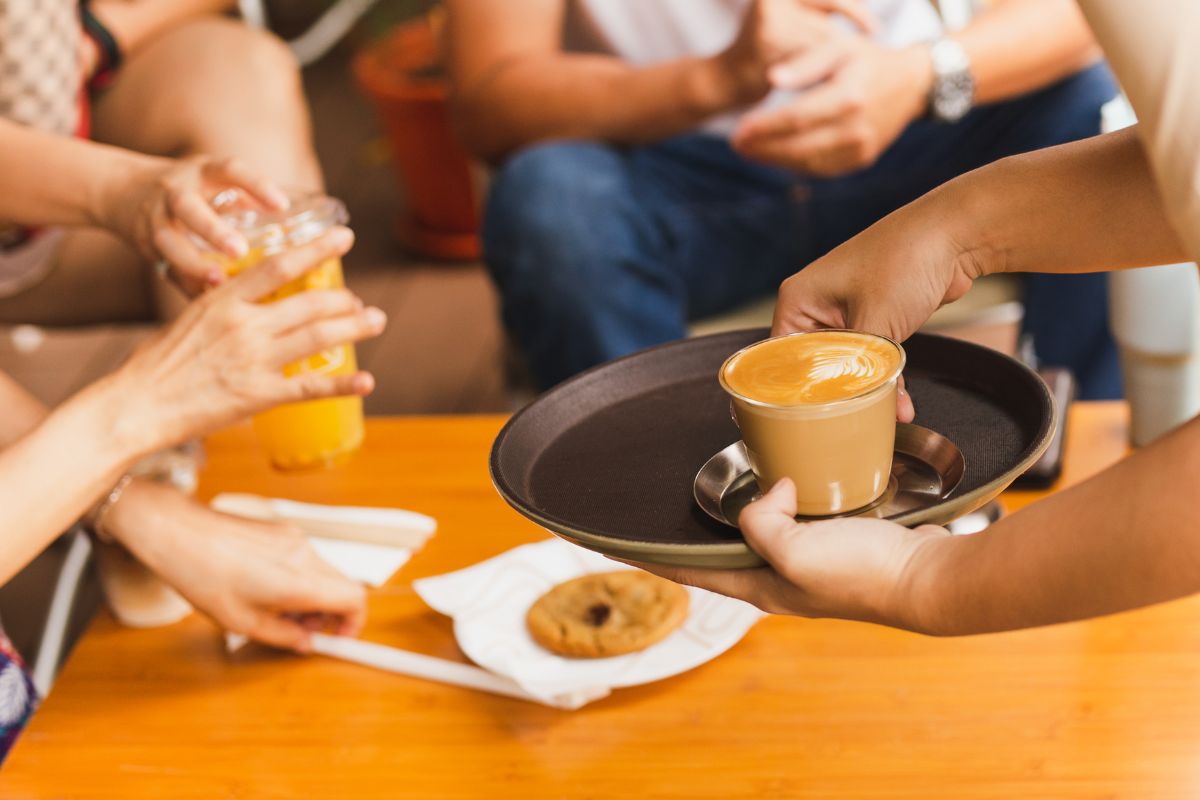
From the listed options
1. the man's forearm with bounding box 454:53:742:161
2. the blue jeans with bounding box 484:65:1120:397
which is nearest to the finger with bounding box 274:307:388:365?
the blue jeans with bounding box 484:65:1120:397

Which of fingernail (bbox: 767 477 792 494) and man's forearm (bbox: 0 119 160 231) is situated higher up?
fingernail (bbox: 767 477 792 494)

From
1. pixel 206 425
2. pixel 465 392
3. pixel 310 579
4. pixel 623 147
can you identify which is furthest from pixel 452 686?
pixel 465 392

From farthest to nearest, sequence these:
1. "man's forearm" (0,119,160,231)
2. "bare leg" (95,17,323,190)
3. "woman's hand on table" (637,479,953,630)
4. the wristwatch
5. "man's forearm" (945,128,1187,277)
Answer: "bare leg" (95,17,323,190) < the wristwatch < "man's forearm" (0,119,160,231) < "man's forearm" (945,128,1187,277) < "woman's hand on table" (637,479,953,630)

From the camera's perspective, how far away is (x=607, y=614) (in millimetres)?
1029

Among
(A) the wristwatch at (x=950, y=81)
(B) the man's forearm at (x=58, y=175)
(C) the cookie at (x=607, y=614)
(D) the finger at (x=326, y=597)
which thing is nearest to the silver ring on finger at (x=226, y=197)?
(B) the man's forearm at (x=58, y=175)

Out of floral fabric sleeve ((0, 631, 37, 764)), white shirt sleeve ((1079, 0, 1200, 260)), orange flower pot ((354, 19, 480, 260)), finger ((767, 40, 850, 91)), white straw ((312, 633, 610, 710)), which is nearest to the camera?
white shirt sleeve ((1079, 0, 1200, 260))

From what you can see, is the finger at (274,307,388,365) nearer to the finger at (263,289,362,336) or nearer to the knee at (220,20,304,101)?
the finger at (263,289,362,336)

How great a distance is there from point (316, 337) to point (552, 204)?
2.63ft

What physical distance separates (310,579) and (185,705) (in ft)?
0.45

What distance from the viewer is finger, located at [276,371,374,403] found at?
1.09m

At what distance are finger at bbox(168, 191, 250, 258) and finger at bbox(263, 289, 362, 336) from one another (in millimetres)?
110

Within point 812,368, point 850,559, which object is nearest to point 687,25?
point 812,368

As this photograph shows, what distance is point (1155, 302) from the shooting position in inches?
50.9

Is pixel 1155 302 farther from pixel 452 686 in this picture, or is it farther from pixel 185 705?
Answer: pixel 185 705
